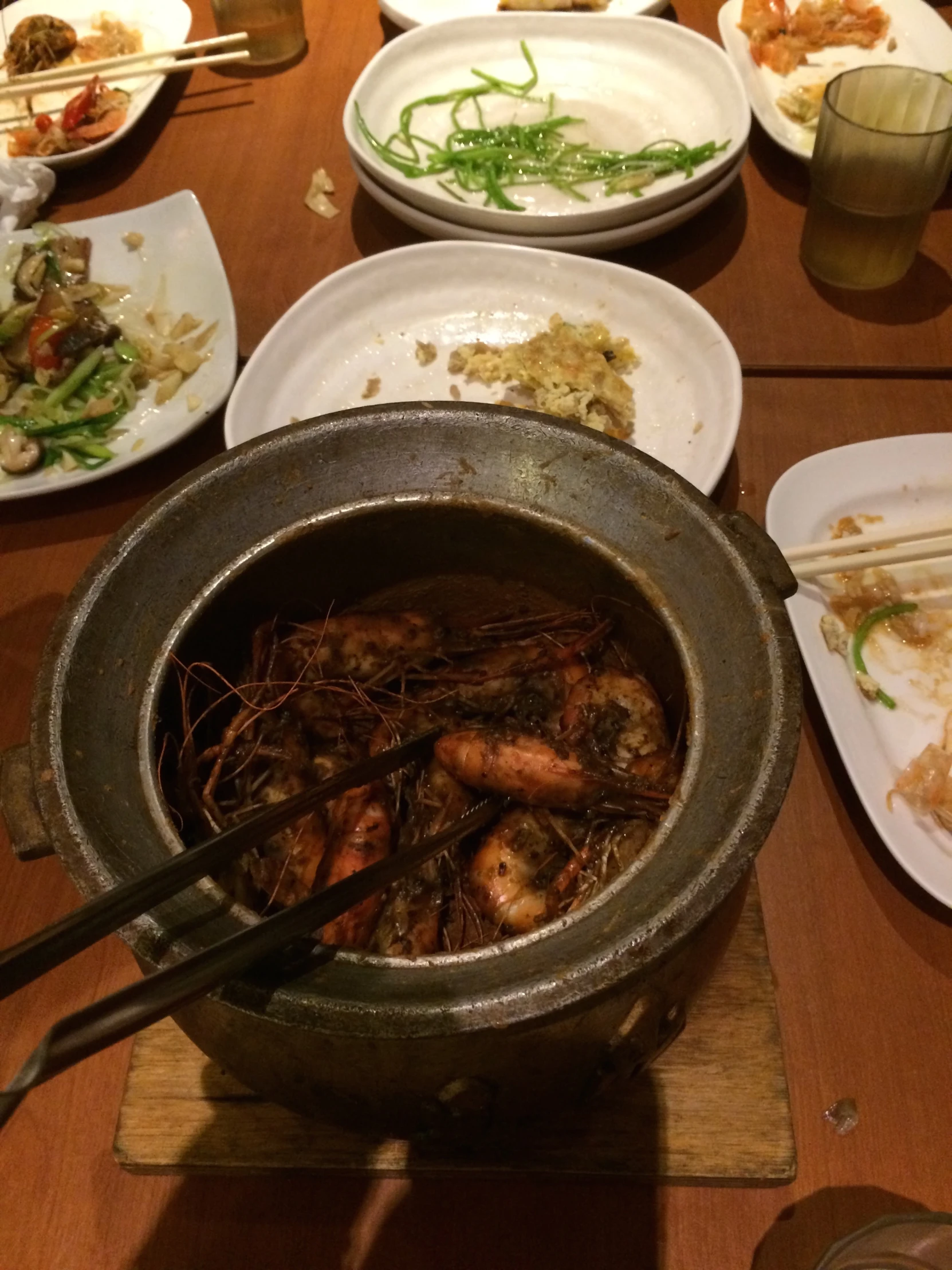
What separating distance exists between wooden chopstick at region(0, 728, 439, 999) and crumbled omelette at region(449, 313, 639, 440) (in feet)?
3.65

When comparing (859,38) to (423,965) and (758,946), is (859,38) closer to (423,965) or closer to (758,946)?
(758,946)

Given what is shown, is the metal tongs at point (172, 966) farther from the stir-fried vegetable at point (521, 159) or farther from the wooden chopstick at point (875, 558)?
the stir-fried vegetable at point (521, 159)

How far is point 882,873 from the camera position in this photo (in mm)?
1343

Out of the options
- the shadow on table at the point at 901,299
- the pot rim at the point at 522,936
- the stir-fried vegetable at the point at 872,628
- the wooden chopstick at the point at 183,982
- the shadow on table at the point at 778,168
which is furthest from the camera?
the shadow on table at the point at 778,168

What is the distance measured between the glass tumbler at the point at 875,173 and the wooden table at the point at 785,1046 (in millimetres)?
135

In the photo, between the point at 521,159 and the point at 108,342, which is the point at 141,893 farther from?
the point at 521,159

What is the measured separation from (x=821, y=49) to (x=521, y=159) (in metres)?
1.17

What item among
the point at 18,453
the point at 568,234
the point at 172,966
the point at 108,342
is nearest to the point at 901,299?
the point at 568,234

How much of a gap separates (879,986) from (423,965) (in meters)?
0.87

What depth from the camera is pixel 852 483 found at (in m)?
1.69

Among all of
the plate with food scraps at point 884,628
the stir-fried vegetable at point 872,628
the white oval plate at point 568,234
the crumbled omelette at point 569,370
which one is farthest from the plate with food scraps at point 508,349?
the stir-fried vegetable at point 872,628

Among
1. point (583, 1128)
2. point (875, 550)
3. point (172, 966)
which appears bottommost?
point (583, 1128)

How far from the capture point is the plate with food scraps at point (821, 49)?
8.11ft

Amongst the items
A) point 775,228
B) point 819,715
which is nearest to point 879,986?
point 819,715
